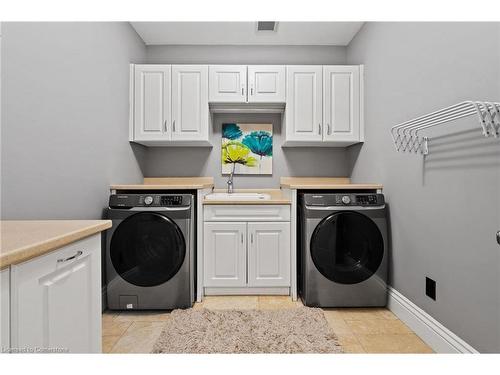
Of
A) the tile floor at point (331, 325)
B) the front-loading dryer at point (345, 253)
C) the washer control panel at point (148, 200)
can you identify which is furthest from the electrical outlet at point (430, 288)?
the washer control panel at point (148, 200)

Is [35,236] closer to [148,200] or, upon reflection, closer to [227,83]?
[148,200]

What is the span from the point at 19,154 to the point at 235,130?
6.79 feet

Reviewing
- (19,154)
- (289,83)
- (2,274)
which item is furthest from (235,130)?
(2,274)

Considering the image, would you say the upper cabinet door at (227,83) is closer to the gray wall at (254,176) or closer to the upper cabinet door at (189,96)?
the upper cabinet door at (189,96)

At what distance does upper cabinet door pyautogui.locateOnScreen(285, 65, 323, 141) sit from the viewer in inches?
112

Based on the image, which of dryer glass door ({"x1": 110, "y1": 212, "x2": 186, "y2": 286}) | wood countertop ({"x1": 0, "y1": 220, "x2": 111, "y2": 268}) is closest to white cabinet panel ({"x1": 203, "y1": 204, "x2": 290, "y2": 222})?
dryer glass door ({"x1": 110, "y1": 212, "x2": 186, "y2": 286})

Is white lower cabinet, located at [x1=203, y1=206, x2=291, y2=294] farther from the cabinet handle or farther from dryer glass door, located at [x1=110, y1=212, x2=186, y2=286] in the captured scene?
the cabinet handle

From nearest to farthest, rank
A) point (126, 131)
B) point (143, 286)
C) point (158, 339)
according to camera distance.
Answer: point (158, 339), point (143, 286), point (126, 131)

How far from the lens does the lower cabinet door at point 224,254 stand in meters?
2.48

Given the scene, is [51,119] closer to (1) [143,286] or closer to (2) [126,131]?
(2) [126,131]

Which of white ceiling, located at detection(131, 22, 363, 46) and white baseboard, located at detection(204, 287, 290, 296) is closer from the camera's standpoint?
white baseboard, located at detection(204, 287, 290, 296)

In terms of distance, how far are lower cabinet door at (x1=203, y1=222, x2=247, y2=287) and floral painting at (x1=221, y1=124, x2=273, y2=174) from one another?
902mm

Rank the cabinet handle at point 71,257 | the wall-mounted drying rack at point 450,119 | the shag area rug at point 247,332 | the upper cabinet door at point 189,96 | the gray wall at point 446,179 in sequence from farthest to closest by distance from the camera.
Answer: the upper cabinet door at point 189,96 → the shag area rug at point 247,332 → the gray wall at point 446,179 → the wall-mounted drying rack at point 450,119 → the cabinet handle at point 71,257

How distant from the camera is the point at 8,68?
4.51 ft
